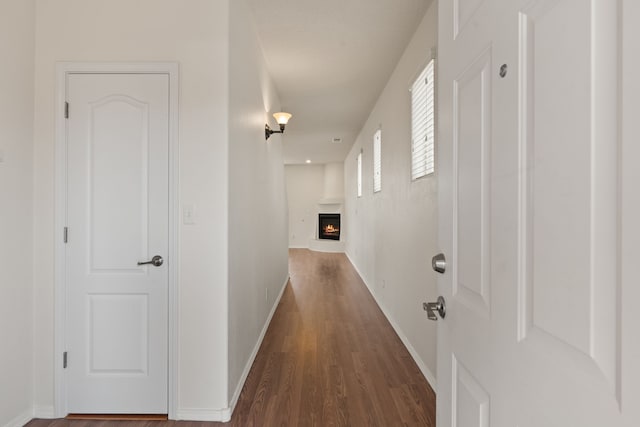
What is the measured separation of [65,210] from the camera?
2121 mm

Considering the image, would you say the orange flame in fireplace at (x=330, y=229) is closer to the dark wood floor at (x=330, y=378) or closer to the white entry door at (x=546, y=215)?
the dark wood floor at (x=330, y=378)

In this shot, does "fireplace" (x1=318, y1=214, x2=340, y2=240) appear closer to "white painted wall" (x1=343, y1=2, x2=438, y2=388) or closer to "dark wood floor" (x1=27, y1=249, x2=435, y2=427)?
"white painted wall" (x1=343, y1=2, x2=438, y2=388)

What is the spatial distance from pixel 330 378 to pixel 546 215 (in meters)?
2.40

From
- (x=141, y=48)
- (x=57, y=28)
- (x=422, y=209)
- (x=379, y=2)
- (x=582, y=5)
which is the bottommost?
(x=422, y=209)

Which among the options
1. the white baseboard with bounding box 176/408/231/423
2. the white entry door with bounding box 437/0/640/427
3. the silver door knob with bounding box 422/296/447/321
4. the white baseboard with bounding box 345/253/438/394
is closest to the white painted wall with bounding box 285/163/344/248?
the white baseboard with bounding box 345/253/438/394

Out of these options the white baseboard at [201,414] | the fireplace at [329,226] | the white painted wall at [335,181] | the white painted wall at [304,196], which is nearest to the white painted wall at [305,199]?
the white painted wall at [304,196]

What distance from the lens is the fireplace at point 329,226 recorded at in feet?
36.3

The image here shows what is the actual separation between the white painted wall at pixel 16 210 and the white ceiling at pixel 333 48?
148cm

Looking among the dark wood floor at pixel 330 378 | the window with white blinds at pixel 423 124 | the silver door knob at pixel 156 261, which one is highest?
the window with white blinds at pixel 423 124

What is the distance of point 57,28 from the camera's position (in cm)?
211

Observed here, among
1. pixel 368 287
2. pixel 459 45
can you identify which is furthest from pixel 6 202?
pixel 368 287

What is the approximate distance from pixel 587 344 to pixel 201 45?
2268 mm

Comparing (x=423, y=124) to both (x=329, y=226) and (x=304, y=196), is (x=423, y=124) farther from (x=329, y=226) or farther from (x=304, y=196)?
(x=304, y=196)

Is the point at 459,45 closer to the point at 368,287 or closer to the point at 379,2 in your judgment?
the point at 379,2
